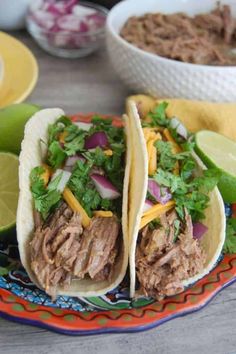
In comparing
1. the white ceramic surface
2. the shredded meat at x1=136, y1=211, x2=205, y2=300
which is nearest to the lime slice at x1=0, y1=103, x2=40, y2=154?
the shredded meat at x1=136, y1=211, x2=205, y2=300

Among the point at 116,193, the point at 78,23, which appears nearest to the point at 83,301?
the point at 116,193

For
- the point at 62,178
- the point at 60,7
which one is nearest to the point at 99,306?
the point at 62,178

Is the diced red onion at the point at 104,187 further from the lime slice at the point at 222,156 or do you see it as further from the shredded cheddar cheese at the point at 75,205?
the lime slice at the point at 222,156

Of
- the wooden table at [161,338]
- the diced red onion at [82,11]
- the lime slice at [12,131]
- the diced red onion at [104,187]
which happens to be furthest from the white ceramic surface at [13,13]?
the wooden table at [161,338]

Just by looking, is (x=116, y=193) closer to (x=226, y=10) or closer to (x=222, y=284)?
(x=222, y=284)

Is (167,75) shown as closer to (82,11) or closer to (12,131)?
(12,131)

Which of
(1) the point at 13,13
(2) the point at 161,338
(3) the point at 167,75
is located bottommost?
(1) the point at 13,13
